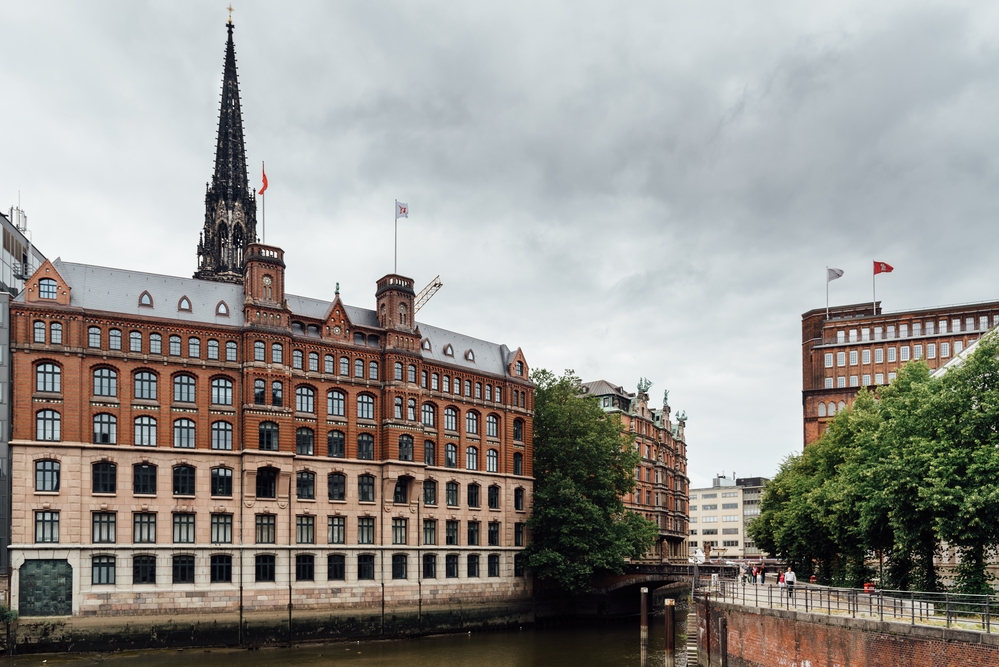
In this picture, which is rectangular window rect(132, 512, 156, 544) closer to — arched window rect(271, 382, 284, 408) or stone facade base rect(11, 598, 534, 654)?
stone facade base rect(11, 598, 534, 654)

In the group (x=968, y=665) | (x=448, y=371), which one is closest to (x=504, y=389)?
(x=448, y=371)

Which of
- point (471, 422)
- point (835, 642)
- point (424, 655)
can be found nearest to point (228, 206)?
point (471, 422)

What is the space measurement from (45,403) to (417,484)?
30056 mm

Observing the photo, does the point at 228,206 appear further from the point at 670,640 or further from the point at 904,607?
the point at 904,607

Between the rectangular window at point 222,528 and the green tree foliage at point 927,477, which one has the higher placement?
the green tree foliage at point 927,477

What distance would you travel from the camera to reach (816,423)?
129875 millimetres

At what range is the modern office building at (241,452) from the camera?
214ft

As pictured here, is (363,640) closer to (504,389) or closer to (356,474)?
(356,474)

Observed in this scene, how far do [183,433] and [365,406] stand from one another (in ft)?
50.8

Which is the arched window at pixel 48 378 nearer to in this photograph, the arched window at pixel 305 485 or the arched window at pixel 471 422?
the arched window at pixel 305 485

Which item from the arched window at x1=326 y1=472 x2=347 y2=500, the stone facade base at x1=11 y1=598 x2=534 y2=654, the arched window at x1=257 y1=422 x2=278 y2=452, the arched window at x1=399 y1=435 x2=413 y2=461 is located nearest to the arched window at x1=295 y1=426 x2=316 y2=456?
the arched window at x1=257 y1=422 x2=278 y2=452

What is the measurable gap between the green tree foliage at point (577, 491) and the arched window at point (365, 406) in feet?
66.8

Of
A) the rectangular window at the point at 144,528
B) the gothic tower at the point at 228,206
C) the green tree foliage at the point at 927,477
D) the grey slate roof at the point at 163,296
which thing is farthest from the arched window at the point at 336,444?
the gothic tower at the point at 228,206

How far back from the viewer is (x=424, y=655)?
65875mm
